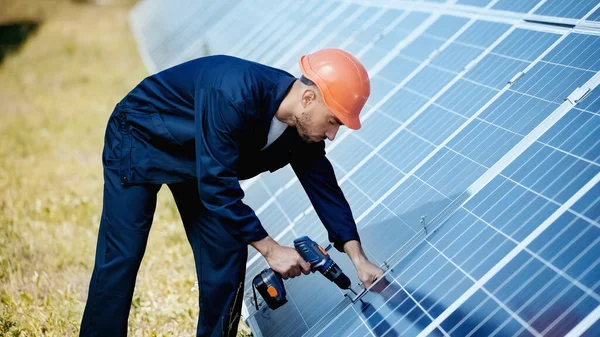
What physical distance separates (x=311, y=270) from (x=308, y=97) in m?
0.94

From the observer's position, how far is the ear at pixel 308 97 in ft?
11.9

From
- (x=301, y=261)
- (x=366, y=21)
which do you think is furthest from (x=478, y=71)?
(x=366, y=21)

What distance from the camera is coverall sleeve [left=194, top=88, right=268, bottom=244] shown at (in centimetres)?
349

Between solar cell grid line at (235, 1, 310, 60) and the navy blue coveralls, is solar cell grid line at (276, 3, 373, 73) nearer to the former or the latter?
solar cell grid line at (235, 1, 310, 60)

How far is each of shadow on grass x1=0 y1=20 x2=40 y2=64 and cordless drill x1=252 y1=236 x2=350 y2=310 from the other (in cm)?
1693

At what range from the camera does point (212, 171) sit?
136 inches

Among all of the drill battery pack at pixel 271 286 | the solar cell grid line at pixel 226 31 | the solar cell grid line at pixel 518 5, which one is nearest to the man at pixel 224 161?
the drill battery pack at pixel 271 286

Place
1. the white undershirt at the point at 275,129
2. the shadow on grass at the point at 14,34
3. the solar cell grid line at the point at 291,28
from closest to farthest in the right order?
the white undershirt at the point at 275,129, the solar cell grid line at the point at 291,28, the shadow on grass at the point at 14,34

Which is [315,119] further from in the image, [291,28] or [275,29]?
[275,29]

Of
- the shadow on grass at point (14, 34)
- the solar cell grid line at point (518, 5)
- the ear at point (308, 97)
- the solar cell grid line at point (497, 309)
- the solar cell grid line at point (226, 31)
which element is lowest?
the shadow on grass at point (14, 34)

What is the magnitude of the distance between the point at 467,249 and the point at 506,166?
1.69 feet

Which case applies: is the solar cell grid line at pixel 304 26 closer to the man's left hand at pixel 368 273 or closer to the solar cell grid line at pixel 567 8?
the solar cell grid line at pixel 567 8

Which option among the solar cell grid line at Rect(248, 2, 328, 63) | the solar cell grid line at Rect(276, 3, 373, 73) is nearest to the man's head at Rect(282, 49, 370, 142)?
the solar cell grid line at Rect(276, 3, 373, 73)

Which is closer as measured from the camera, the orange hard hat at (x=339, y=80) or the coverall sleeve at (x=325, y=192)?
the orange hard hat at (x=339, y=80)
